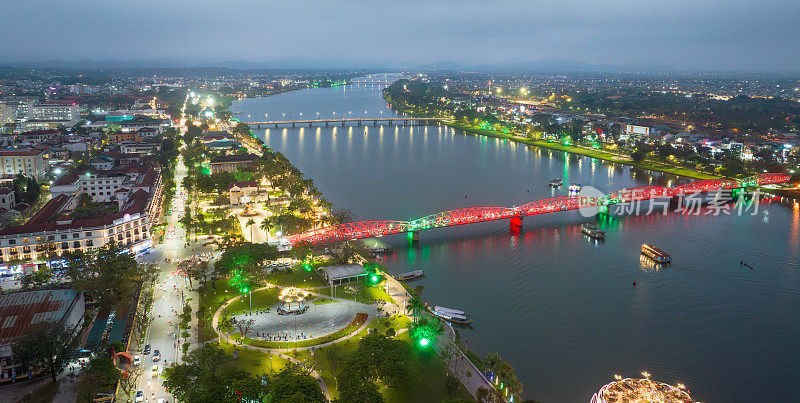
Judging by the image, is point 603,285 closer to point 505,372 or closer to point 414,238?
point 414,238

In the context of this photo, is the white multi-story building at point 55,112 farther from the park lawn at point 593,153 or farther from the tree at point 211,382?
the tree at point 211,382

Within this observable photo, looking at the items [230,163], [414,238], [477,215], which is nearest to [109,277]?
[414,238]

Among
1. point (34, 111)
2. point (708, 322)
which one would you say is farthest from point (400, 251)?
point (34, 111)

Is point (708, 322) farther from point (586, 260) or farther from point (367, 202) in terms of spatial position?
point (367, 202)

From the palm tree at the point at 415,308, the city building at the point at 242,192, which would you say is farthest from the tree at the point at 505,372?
the city building at the point at 242,192

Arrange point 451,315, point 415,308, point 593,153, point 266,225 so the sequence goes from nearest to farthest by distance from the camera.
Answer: point 415,308
point 451,315
point 266,225
point 593,153

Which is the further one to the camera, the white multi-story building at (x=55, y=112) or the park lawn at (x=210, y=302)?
the white multi-story building at (x=55, y=112)
